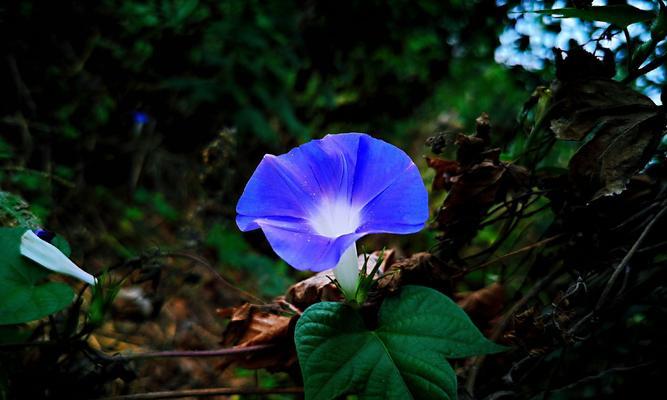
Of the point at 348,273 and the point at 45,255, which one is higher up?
the point at 45,255

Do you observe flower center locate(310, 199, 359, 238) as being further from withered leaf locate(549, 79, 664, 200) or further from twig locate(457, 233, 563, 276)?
withered leaf locate(549, 79, 664, 200)

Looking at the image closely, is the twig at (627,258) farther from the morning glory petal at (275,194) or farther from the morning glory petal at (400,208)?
the morning glory petal at (275,194)

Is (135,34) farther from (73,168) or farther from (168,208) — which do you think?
(168,208)

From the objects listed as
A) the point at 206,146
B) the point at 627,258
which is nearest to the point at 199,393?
the point at 627,258

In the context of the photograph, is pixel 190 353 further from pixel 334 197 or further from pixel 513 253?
pixel 513 253

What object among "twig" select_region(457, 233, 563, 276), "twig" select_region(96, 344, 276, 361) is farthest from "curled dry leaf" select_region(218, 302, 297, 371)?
"twig" select_region(457, 233, 563, 276)

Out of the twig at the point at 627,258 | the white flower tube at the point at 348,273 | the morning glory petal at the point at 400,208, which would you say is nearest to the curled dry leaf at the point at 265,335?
the white flower tube at the point at 348,273
